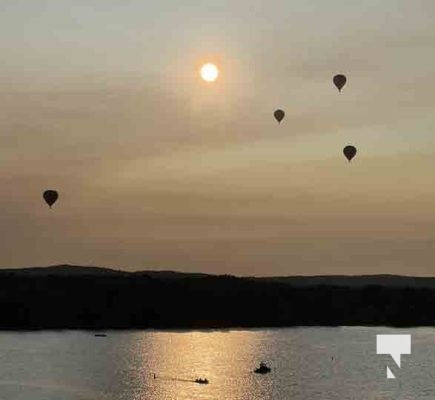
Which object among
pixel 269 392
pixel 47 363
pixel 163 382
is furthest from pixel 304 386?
pixel 47 363

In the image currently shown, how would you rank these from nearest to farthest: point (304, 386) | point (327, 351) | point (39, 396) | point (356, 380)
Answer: point (39, 396) → point (304, 386) → point (356, 380) → point (327, 351)

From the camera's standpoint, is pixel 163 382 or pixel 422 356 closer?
pixel 163 382

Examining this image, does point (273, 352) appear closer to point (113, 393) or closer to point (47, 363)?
point (47, 363)

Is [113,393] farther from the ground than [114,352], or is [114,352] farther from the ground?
[114,352]

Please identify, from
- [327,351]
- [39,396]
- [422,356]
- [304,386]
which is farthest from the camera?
[327,351]

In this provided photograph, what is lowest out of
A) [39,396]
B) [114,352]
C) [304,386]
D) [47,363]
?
[39,396]

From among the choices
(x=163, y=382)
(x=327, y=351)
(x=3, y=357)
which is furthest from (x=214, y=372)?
(x=327, y=351)
